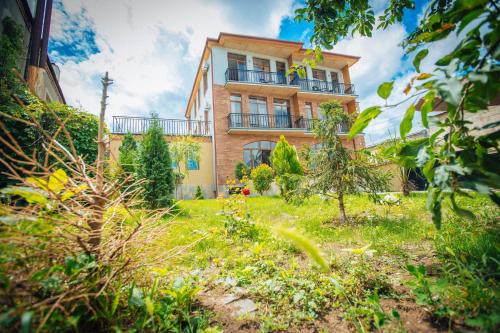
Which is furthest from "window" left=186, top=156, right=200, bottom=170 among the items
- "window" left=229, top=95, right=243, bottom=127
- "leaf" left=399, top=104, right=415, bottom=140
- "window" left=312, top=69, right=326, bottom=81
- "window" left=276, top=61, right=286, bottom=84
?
"window" left=312, top=69, right=326, bottom=81

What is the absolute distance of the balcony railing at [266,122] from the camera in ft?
45.5

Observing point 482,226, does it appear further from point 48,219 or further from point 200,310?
point 48,219

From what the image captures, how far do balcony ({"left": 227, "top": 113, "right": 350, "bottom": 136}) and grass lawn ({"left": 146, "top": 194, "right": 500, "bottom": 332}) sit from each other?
11342 millimetres

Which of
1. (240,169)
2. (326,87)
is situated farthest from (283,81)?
(240,169)

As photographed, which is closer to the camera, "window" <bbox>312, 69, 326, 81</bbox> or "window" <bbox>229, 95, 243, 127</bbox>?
"window" <bbox>229, 95, 243, 127</bbox>

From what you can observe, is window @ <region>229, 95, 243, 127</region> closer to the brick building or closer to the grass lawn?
the brick building

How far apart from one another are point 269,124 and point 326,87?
22.3 feet

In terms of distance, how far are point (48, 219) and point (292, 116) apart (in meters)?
15.6

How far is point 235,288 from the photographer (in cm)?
170

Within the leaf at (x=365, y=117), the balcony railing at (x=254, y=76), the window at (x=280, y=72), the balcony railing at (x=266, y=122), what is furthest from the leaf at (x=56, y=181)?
the window at (x=280, y=72)

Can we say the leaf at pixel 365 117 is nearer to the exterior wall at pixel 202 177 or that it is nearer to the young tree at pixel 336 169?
the young tree at pixel 336 169

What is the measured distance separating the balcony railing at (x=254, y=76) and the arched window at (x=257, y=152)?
174 inches

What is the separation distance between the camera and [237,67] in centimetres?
1504

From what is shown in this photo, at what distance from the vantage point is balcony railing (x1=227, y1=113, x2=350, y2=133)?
13875 mm
